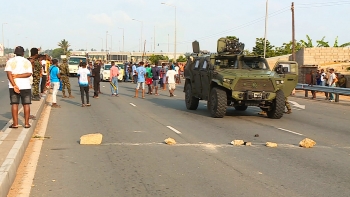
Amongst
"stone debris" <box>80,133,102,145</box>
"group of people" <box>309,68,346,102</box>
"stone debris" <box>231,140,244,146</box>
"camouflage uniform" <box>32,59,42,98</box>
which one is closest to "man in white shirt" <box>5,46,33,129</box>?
"stone debris" <box>80,133,102,145</box>

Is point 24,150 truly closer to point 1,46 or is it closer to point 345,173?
point 345,173

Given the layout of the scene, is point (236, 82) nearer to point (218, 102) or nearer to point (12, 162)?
point (218, 102)

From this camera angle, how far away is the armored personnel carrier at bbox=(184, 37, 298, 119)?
14.6 m

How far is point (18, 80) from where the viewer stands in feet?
33.2

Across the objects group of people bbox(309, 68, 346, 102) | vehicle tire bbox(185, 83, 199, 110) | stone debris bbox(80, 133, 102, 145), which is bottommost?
stone debris bbox(80, 133, 102, 145)

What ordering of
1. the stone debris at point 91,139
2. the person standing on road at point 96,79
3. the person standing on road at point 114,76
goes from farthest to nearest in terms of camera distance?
the person standing on road at point 114,76, the person standing on road at point 96,79, the stone debris at point 91,139

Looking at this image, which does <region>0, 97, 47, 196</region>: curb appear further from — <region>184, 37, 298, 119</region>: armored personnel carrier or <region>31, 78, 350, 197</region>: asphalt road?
<region>184, 37, 298, 119</region>: armored personnel carrier

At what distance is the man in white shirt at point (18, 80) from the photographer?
395 inches

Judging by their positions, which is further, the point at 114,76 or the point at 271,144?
the point at 114,76

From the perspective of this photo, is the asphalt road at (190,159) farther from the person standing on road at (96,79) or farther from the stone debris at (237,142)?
the person standing on road at (96,79)

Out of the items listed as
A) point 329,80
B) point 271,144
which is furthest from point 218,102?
point 329,80

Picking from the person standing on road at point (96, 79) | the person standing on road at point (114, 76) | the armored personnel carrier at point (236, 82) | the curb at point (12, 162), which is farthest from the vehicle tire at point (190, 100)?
the curb at point (12, 162)

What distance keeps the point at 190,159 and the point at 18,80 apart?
4078 mm

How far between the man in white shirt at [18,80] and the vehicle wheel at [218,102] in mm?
6177
